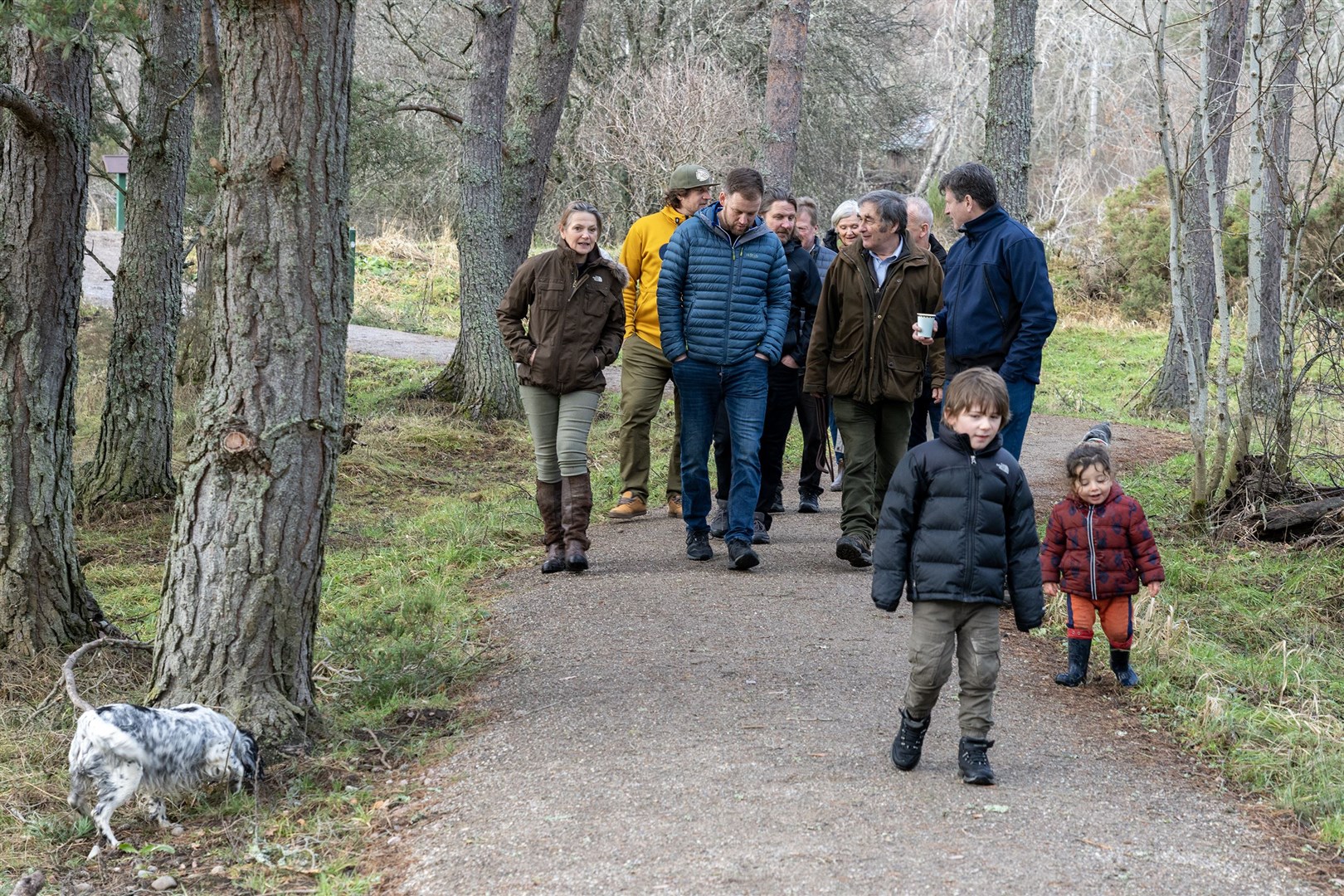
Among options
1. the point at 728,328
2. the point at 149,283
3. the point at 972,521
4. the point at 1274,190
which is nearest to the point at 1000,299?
the point at 728,328

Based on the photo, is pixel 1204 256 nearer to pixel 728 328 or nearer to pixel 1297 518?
pixel 1297 518

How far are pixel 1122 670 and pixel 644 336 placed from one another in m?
3.71

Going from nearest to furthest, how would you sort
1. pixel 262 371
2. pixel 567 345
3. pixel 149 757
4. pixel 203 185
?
pixel 149 757 → pixel 262 371 → pixel 567 345 → pixel 203 185

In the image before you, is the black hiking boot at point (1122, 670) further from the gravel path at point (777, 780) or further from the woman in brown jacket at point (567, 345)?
the woman in brown jacket at point (567, 345)

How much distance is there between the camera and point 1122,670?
17.9 feet

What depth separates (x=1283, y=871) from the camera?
365 cm

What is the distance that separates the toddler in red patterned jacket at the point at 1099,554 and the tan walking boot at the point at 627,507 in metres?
3.62

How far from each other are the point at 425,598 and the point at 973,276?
10.7 ft

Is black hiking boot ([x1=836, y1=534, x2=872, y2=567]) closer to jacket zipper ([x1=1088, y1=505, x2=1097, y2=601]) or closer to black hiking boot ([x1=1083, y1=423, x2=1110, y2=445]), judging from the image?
black hiking boot ([x1=1083, y1=423, x2=1110, y2=445])

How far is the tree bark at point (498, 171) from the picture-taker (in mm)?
12859

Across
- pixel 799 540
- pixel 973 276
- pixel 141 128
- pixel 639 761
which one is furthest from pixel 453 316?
pixel 639 761

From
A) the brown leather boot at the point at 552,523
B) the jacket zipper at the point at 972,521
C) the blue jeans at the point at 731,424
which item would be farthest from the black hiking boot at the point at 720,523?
the jacket zipper at the point at 972,521

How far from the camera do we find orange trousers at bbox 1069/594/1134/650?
17.4 ft

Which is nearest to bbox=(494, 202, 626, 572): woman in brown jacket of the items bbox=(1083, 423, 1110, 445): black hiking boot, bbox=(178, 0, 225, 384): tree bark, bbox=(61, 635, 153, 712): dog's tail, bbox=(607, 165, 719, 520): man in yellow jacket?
bbox=(607, 165, 719, 520): man in yellow jacket
